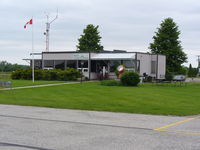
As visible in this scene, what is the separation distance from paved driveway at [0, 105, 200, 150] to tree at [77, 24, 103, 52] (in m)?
49.5

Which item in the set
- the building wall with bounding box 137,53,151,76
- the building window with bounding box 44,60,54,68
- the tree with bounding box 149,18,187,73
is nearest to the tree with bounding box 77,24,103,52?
the tree with bounding box 149,18,187,73

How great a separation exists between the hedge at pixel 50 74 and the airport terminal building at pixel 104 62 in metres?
3.11

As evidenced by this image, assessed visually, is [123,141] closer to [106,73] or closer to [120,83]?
[120,83]

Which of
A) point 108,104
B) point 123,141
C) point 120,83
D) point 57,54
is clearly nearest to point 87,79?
point 57,54

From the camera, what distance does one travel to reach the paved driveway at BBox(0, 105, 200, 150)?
768 centimetres

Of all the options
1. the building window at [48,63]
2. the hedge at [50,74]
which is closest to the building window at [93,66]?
the hedge at [50,74]

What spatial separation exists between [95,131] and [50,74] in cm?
2972

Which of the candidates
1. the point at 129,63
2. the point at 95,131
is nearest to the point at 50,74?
the point at 129,63

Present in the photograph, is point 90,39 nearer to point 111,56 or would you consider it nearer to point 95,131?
point 111,56

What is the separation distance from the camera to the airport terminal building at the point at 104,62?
38594mm

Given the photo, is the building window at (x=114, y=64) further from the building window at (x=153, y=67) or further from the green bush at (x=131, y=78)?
the green bush at (x=131, y=78)

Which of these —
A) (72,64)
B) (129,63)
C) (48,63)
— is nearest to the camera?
(129,63)

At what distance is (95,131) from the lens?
31.1 feet

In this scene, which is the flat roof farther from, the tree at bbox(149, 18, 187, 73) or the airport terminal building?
the tree at bbox(149, 18, 187, 73)
